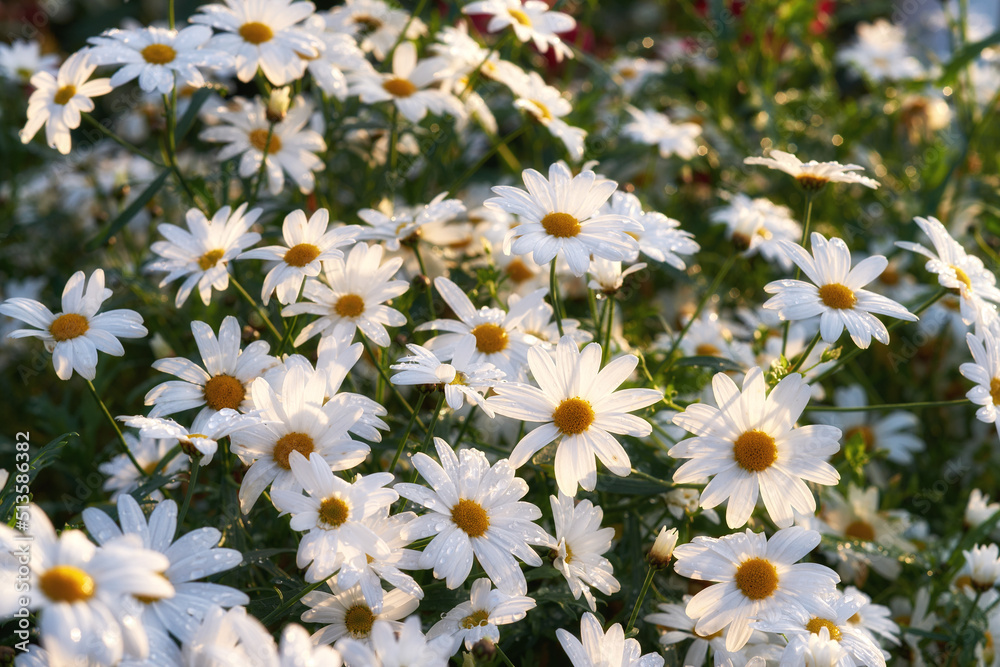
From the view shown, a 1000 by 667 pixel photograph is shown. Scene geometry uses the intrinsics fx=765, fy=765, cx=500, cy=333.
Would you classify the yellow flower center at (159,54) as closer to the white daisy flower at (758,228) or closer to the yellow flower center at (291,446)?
the yellow flower center at (291,446)

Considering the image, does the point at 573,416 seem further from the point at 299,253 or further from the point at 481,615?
the point at 299,253

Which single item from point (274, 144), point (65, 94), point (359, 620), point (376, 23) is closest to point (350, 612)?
point (359, 620)

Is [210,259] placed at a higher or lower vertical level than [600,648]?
higher

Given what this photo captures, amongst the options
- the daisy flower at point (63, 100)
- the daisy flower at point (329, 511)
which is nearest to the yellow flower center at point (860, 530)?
the daisy flower at point (329, 511)

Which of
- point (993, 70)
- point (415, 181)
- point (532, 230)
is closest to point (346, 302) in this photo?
point (532, 230)

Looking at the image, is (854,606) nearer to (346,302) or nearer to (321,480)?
(321,480)
